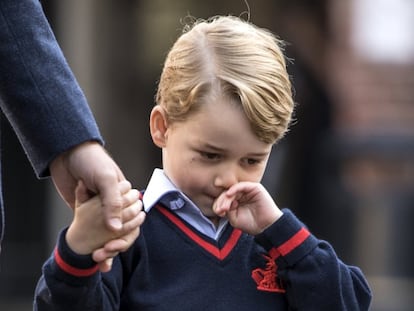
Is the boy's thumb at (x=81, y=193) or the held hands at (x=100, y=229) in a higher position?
the boy's thumb at (x=81, y=193)

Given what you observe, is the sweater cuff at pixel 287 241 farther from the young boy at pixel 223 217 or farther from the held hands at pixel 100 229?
the held hands at pixel 100 229

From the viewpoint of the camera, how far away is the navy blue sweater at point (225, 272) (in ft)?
9.82

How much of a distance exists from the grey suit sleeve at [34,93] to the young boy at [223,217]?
266mm

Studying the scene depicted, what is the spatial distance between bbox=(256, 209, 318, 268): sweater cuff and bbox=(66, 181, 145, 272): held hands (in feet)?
1.13

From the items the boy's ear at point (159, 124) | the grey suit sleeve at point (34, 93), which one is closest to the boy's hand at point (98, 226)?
the grey suit sleeve at point (34, 93)

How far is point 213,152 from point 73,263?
41 centimetres

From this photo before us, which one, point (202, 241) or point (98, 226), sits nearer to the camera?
point (98, 226)

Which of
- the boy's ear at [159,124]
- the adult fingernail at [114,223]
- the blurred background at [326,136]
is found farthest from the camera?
the blurred background at [326,136]

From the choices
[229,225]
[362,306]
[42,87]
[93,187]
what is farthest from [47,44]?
[362,306]

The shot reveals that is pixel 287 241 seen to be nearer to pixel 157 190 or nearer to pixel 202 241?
pixel 202 241

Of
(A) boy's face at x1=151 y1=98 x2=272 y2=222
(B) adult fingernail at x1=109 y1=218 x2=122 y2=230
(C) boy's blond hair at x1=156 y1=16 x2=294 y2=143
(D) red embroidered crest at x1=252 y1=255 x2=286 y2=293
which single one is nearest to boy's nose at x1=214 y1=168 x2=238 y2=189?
(A) boy's face at x1=151 y1=98 x2=272 y2=222

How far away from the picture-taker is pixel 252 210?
3061mm

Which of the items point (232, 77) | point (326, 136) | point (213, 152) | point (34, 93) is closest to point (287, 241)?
point (213, 152)

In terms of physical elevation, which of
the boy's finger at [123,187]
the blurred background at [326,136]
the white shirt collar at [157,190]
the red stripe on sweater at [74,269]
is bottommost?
the blurred background at [326,136]
